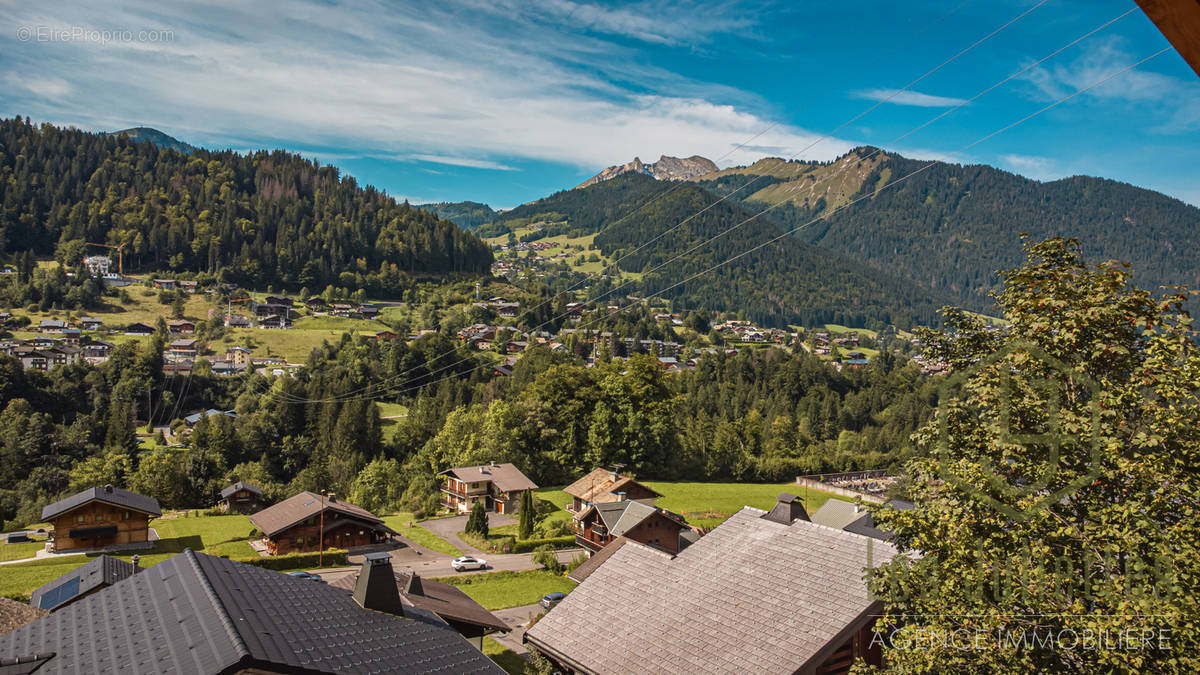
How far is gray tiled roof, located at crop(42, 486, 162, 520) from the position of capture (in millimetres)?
28656

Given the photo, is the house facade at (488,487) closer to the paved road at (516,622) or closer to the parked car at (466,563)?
the parked car at (466,563)

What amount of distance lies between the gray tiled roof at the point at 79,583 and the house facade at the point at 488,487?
22291 millimetres

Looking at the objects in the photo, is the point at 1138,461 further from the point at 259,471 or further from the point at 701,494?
the point at 259,471

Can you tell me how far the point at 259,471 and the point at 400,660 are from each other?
41715mm

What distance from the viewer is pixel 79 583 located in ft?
56.3

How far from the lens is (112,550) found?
28.8m

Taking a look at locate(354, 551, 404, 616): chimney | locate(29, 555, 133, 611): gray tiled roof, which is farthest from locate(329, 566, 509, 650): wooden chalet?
locate(29, 555, 133, 611): gray tiled roof

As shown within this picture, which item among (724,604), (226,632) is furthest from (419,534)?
(226,632)

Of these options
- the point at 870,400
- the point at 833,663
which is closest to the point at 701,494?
the point at 833,663

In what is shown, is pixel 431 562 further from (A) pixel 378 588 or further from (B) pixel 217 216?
(B) pixel 217 216

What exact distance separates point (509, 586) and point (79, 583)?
13.3 m

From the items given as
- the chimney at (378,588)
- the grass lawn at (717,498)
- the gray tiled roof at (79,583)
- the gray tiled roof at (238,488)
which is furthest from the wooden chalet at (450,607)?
the gray tiled roof at (238,488)

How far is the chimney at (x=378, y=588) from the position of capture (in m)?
10.9

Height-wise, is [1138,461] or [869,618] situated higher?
[1138,461]
